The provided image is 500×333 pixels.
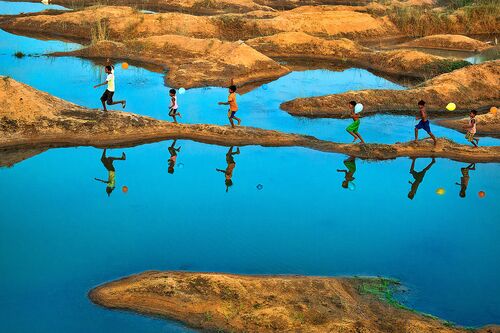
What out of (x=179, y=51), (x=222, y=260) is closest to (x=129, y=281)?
(x=222, y=260)

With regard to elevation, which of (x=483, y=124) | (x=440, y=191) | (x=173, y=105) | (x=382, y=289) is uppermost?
(x=173, y=105)

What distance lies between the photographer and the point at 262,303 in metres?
9.77

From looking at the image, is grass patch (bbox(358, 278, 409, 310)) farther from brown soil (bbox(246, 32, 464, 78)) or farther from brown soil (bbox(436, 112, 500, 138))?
brown soil (bbox(246, 32, 464, 78))

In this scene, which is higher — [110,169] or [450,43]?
[450,43]

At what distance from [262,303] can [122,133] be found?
833 centimetres

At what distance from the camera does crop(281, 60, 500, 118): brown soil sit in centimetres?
2073

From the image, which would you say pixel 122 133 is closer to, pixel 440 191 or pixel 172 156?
pixel 172 156

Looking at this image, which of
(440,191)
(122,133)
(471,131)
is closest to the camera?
(440,191)

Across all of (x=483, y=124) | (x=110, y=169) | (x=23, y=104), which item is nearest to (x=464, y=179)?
(x=483, y=124)

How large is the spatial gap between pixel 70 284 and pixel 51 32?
79.7 ft

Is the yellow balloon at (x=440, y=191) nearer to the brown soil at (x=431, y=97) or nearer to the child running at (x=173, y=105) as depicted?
the brown soil at (x=431, y=97)

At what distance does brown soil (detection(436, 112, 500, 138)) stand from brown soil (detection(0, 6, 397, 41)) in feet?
51.3

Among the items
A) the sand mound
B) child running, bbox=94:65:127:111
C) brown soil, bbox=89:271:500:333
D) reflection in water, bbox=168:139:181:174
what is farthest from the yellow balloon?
the sand mound

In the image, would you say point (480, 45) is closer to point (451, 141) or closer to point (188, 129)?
point (451, 141)
